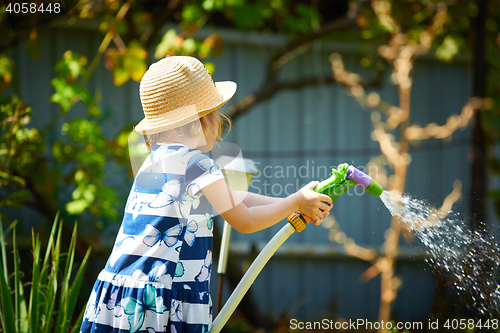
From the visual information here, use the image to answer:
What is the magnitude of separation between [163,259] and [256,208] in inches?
11.3

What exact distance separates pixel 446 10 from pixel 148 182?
8.35 ft

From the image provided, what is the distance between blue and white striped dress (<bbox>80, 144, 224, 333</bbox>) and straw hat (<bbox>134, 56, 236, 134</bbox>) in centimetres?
8

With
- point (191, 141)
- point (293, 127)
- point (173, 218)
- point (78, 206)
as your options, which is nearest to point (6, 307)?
point (78, 206)

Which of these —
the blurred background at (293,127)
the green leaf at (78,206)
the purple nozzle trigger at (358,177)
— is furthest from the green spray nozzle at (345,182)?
the green leaf at (78,206)

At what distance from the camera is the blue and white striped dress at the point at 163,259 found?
1094 millimetres

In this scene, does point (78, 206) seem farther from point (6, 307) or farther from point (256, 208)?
point (256, 208)

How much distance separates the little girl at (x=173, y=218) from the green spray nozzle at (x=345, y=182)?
42 mm

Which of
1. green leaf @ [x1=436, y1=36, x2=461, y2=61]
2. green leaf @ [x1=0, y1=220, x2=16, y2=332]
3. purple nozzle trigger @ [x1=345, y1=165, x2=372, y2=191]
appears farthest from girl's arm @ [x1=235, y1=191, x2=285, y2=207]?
green leaf @ [x1=436, y1=36, x2=461, y2=61]

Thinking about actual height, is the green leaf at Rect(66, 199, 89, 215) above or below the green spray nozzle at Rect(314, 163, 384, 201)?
below

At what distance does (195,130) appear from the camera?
1215 millimetres

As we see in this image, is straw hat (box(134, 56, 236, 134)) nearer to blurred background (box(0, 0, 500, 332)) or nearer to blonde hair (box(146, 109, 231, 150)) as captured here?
blonde hair (box(146, 109, 231, 150))

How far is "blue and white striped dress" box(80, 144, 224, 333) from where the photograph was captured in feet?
3.59

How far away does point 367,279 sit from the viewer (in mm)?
3232

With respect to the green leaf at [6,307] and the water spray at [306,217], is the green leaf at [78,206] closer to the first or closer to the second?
the green leaf at [6,307]
